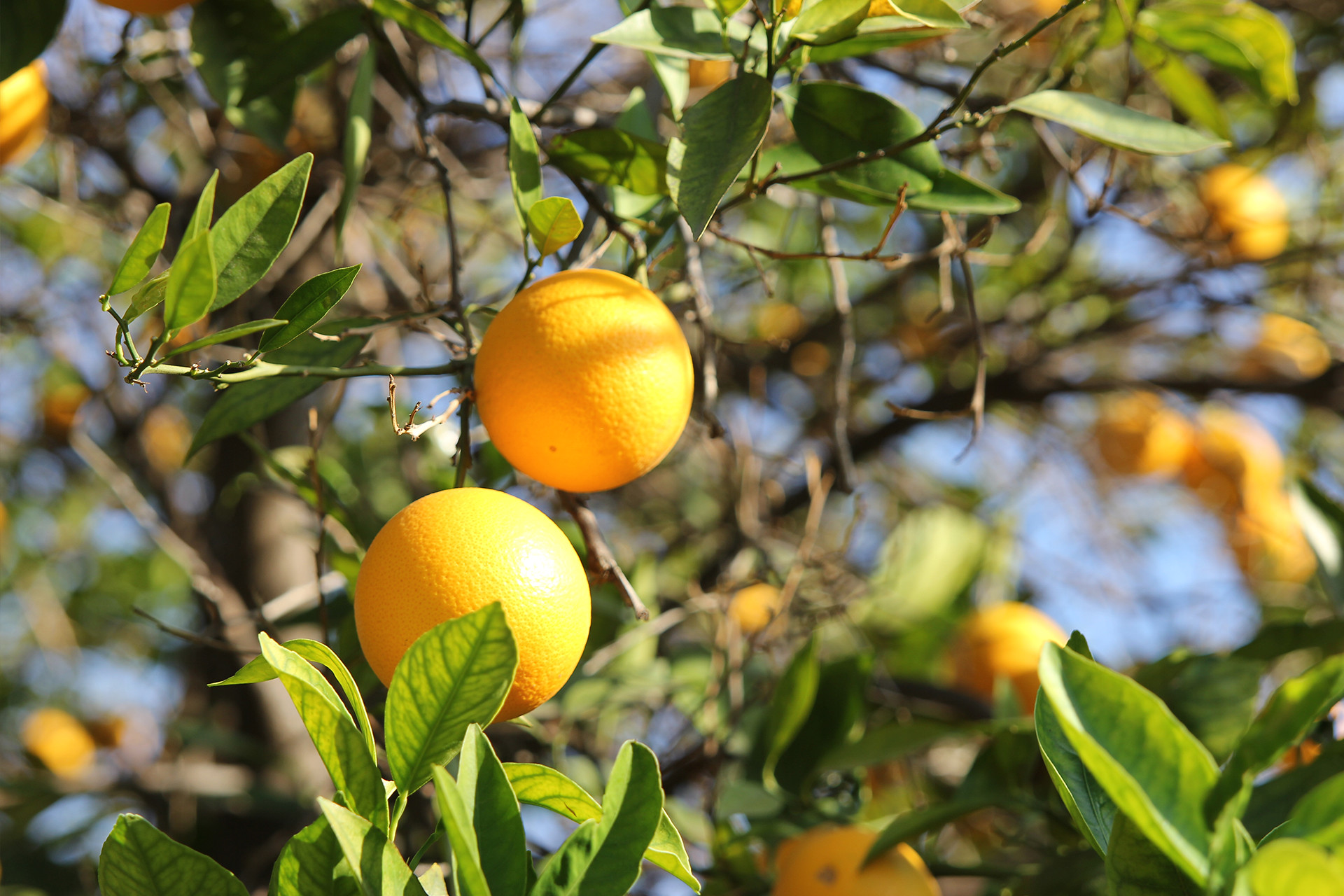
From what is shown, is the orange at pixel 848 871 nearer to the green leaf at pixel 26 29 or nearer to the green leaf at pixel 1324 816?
the green leaf at pixel 1324 816

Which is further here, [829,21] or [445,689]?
[829,21]

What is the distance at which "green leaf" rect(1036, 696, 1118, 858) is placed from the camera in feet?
1.95

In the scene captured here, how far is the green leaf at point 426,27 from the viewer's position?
82 cm

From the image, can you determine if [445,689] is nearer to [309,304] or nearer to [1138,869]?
[309,304]

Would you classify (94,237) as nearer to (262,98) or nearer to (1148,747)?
(262,98)

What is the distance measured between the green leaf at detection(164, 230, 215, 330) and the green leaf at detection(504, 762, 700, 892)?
1.14 ft

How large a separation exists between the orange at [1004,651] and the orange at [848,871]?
17.3 inches

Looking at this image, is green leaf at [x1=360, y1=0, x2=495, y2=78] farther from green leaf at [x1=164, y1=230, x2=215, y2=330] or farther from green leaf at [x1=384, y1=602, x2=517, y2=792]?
green leaf at [x1=384, y1=602, x2=517, y2=792]

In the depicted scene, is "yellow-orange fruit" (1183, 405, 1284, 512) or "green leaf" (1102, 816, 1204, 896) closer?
"green leaf" (1102, 816, 1204, 896)

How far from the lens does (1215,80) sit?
201 centimetres

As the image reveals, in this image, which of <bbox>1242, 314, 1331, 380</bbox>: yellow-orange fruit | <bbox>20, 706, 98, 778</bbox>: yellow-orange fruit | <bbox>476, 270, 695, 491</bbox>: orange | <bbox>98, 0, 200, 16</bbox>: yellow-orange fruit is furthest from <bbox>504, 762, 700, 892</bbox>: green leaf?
<bbox>1242, 314, 1331, 380</bbox>: yellow-orange fruit

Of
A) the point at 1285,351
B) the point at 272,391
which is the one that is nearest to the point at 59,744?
the point at 272,391

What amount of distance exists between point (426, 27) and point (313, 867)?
68cm

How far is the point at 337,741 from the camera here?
56 cm
